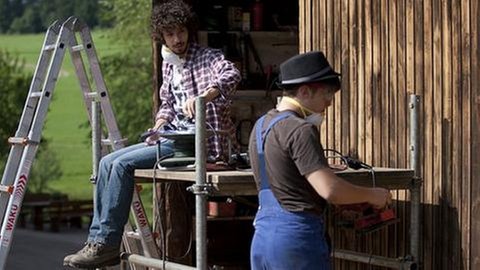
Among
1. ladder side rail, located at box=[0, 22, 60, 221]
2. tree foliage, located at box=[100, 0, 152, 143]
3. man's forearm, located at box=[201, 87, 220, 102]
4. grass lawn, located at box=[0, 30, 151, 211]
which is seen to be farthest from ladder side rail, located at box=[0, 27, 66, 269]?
grass lawn, located at box=[0, 30, 151, 211]

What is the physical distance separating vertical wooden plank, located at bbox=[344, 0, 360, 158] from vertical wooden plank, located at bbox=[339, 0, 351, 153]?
0.04 feet

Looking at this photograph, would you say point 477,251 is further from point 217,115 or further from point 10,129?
point 10,129

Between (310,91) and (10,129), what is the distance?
2236 centimetres

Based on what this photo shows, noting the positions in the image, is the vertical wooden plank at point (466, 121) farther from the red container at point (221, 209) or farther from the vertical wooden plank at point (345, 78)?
the red container at point (221, 209)

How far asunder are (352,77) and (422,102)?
2.33 feet

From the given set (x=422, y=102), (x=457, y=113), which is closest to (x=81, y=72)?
(x=422, y=102)

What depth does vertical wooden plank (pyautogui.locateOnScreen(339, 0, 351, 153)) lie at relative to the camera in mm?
8695

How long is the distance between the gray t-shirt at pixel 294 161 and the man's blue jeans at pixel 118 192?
1859 millimetres

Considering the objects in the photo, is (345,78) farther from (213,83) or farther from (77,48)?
(77,48)

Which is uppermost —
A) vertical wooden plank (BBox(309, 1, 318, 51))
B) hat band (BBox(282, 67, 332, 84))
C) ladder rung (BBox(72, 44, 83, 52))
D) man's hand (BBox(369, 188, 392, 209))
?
vertical wooden plank (BBox(309, 1, 318, 51))

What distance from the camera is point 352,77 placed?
8656 mm

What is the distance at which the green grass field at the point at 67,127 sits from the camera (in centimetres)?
4091

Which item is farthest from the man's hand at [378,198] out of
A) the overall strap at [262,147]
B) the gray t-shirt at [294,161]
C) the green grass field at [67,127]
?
the green grass field at [67,127]

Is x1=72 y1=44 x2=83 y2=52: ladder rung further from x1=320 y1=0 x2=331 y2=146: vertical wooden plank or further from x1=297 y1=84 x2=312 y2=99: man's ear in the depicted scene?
x1=297 y1=84 x2=312 y2=99: man's ear
